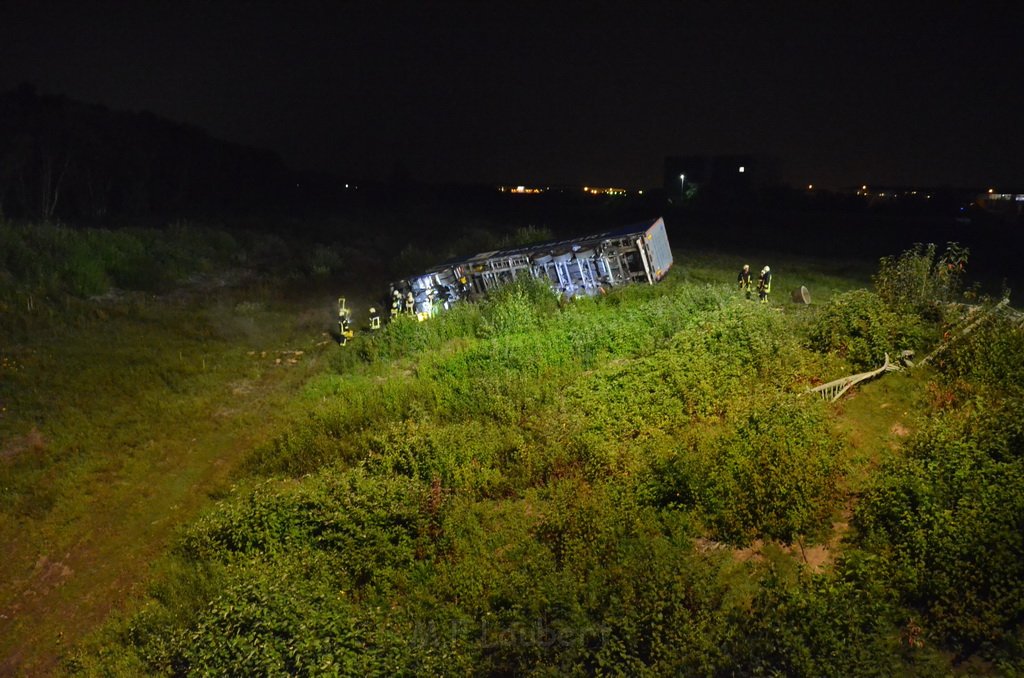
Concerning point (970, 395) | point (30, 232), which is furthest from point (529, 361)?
point (30, 232)

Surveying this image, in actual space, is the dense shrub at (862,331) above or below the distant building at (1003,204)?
above

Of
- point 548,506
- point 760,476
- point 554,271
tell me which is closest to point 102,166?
point 554,271

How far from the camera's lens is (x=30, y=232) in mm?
18125

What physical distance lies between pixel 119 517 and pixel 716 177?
174 ft

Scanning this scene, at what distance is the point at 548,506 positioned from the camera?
677cm

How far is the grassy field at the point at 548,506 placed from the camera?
4.91 metres

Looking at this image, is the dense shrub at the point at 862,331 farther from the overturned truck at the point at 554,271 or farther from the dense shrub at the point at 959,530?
the overturned truck at the point at 554,271

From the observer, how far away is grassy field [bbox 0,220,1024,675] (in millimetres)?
4906

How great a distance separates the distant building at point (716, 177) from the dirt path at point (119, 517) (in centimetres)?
4065

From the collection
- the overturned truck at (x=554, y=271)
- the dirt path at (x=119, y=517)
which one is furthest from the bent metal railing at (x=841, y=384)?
the dirt path at (x=119, y=517)

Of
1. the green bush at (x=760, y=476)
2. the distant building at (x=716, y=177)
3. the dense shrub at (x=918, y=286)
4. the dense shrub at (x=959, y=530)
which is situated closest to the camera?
the dense shrub at (x=959, y=530)

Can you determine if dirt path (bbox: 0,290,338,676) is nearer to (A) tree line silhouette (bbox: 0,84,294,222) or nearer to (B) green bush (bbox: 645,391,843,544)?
(B) green bush (bbox: 645,391,843,544)

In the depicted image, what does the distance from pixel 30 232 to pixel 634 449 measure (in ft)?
61.1

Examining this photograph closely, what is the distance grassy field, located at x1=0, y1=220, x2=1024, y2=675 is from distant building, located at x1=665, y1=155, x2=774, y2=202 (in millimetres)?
38543
